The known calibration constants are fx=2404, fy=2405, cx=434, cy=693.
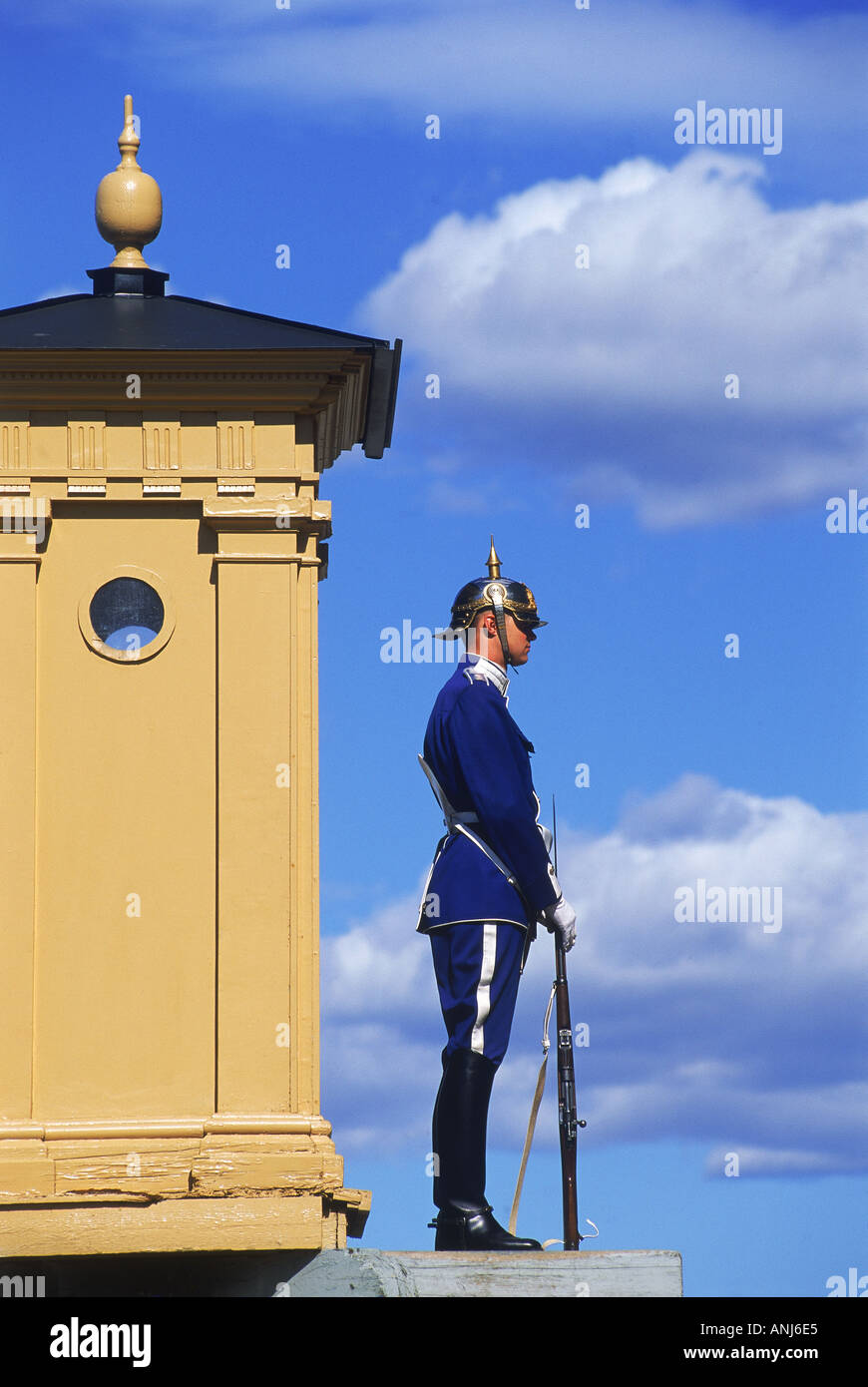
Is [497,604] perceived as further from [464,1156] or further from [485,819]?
[464,1156]

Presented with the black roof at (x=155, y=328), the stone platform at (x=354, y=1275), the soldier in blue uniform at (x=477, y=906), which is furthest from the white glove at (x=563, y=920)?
the black roof at (x=155, y=328)

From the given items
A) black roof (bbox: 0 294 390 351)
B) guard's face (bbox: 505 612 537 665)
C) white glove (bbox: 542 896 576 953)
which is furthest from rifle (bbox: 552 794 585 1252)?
black roof (bbox: 0 294 390 351)

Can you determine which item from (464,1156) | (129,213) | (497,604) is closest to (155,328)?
(129,213)

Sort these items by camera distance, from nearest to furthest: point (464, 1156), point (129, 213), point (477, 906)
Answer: point (464, 1156), point (477, 906), point (129, 213)

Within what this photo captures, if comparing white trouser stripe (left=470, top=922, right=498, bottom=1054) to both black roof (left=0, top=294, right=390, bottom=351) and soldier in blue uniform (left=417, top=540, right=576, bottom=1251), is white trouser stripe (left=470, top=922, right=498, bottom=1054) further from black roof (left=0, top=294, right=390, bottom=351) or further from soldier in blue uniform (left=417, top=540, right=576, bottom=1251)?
black roof (left=0, top=294, right=390, bottom=351)

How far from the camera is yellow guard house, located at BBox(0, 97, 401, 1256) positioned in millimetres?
12938

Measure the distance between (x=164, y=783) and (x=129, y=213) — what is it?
3831mm

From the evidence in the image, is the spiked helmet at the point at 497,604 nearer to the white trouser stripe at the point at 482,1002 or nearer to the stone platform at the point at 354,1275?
the white trouser stripe at the point at 482,1002

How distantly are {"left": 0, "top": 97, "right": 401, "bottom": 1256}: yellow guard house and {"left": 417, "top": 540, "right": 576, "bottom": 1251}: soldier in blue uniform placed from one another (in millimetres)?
637

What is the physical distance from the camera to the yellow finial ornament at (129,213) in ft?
48.9

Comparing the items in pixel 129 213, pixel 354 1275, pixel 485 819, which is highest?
pixel 129 213

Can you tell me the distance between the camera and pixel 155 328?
45.8ft

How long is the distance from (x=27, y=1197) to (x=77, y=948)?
137 centimetres

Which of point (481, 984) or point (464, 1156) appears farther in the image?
point (481, 984)
